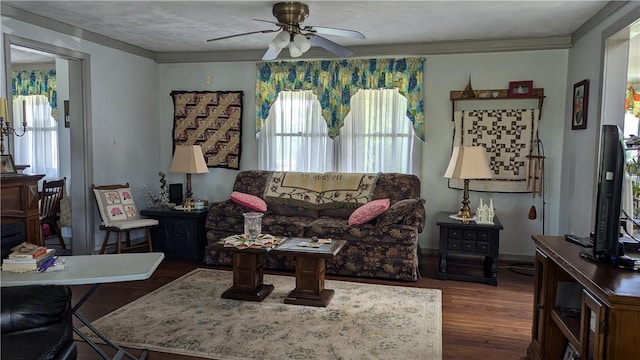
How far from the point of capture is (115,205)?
5.01m

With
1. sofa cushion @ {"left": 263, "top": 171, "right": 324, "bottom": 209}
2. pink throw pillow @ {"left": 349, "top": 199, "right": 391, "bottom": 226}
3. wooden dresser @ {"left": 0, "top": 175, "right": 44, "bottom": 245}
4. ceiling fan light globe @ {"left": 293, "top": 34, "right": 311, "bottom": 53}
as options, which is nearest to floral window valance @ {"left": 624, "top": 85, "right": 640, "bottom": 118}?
pink throw pillow @ {"left": 349, "top": 199, "right": 391, "bottom": 226}

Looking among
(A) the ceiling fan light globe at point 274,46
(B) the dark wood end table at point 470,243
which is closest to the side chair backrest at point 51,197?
(A) the ceiling fan light globe at point 274,46

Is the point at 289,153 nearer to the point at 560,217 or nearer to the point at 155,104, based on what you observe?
the point at 155,104

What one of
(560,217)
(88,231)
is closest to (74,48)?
(88,231)

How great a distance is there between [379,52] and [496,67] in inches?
52.5

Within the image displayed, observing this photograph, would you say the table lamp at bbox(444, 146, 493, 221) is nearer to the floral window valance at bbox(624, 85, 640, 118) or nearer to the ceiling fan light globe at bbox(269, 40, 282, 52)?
the floral window valance at bbox(624, 85, 640, 118)

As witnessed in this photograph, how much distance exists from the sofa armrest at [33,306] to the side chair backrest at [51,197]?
3989mm

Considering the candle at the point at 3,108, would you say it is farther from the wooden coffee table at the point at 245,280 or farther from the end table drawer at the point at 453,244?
the end table drawer at the point at 453,244

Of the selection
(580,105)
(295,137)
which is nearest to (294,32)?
(295,137)

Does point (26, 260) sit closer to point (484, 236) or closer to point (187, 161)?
point (187, 161)

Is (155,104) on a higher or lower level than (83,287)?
higher

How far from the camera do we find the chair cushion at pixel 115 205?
488 cm

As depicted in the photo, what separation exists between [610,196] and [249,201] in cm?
358

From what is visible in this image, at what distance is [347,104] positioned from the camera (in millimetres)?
5391
